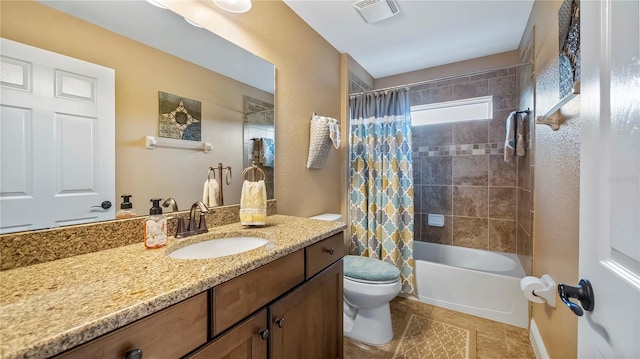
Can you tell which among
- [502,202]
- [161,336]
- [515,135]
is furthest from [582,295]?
[502,202]

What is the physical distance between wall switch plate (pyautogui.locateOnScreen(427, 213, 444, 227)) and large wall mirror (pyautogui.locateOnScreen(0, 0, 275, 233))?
218 cm

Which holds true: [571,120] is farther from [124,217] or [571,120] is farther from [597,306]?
[124,217]

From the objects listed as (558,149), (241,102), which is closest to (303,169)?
(241,102)

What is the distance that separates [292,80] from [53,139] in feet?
4.50

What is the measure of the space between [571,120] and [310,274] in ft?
4.44

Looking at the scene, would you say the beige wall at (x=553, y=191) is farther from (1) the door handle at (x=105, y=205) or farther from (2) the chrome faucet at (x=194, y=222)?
(1) the door handle at (x=105, y=205)

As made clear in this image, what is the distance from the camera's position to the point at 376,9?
1794mm

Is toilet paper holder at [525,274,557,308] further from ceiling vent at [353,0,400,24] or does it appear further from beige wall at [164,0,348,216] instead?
ceiling vent at [353,0,400,24]

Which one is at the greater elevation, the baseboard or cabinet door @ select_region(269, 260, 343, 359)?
cabinet door @ select_region(269, 260, 343, 359)

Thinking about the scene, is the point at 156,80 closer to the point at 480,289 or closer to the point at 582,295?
the point at 582,295

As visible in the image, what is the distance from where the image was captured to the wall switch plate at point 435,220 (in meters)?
2.77

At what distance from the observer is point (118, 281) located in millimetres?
619

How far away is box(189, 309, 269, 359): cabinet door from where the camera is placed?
2.20 feet

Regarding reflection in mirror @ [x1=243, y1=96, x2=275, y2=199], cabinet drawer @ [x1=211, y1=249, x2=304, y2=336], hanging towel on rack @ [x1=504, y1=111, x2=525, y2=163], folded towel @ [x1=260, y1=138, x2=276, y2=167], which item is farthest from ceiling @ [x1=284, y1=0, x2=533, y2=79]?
cabinet drawer @ [x1=211, y1=249, x2=304, y2=336]
